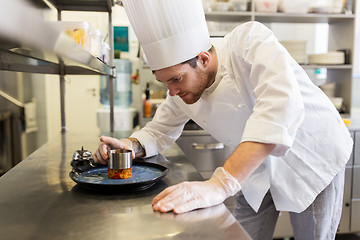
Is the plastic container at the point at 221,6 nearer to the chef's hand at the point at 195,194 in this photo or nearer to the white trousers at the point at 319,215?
the white trousers at the point at 319,215

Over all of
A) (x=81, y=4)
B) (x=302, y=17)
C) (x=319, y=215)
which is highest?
(x=302, y=17)

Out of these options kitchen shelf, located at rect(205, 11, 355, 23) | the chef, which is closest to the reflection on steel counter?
kitchen shelf, located at rect(205, 11, 355, 23)

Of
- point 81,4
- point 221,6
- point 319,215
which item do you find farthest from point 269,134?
point 221,6

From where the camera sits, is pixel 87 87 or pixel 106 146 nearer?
pixel 106 146

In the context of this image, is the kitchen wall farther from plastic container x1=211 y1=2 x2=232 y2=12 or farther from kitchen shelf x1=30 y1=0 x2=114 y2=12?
kitchen shelf x1=30 y1=0 x2=114 y2=12

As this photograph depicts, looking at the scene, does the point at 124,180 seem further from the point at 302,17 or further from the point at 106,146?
the point at 302,17

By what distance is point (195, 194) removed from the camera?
954 millimetres

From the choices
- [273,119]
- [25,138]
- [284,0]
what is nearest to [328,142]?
[273,119]

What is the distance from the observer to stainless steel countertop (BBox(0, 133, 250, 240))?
777mm

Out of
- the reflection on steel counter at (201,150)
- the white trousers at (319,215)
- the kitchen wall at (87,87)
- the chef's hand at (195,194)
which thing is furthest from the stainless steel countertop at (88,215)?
the kitchen wall at (87,87)

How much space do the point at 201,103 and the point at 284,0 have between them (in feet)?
6.76

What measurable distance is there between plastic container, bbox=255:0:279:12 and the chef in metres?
1.81

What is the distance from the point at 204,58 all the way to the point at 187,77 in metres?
0.11

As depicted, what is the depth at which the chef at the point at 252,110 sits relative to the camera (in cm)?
105
